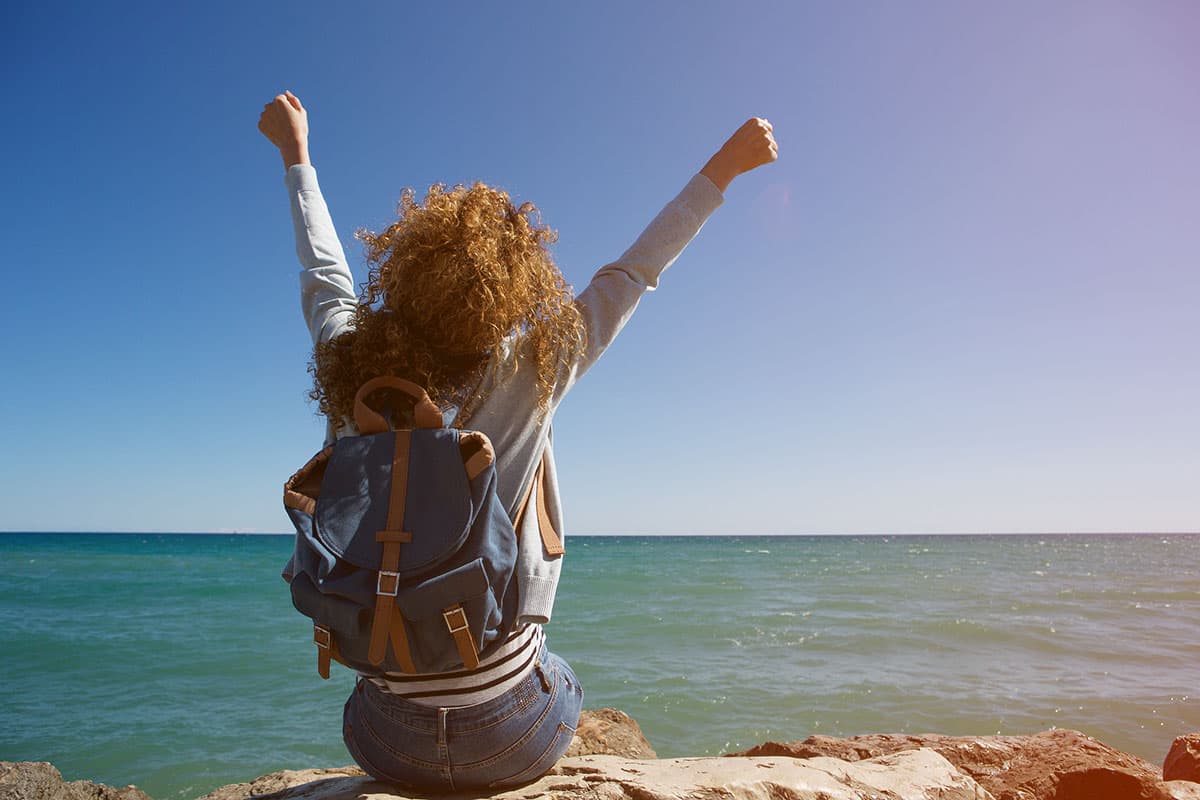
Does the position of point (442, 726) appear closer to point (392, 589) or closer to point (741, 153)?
point (392, 589)

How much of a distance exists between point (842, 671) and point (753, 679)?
101 centimetres

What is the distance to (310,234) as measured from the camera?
208 centimetres

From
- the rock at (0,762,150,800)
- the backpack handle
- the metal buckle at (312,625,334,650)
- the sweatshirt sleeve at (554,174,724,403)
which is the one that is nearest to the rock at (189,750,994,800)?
the metal buckle at (312,625,334,650)

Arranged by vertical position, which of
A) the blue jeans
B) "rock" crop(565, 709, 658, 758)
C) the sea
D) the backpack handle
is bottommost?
the sea

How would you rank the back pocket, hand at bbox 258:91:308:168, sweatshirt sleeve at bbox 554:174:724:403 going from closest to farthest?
the back pocket → sweatshirt sleeve at bbox 554:174:724:403 → hand at bbox 258:91:308:168

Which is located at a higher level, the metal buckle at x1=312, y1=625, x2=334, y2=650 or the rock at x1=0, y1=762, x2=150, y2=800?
the metal buckle at x1=312, y1=625, x2=334, y2=650

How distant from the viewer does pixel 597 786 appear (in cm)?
178

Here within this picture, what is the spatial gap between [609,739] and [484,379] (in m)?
2.49

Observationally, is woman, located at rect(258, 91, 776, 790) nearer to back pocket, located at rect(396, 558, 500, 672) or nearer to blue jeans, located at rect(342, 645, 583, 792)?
blue jeans, located at rect(342, 645, 583, 792)

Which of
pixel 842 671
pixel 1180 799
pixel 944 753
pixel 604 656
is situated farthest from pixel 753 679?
pixel 1180 799

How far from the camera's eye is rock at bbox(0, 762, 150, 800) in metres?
3.01

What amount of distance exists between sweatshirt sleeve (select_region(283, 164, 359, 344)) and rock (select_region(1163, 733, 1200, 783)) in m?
3.50

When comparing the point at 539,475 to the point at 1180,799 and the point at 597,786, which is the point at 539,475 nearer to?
the point at 597,786

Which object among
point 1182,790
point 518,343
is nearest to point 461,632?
point 518,343
